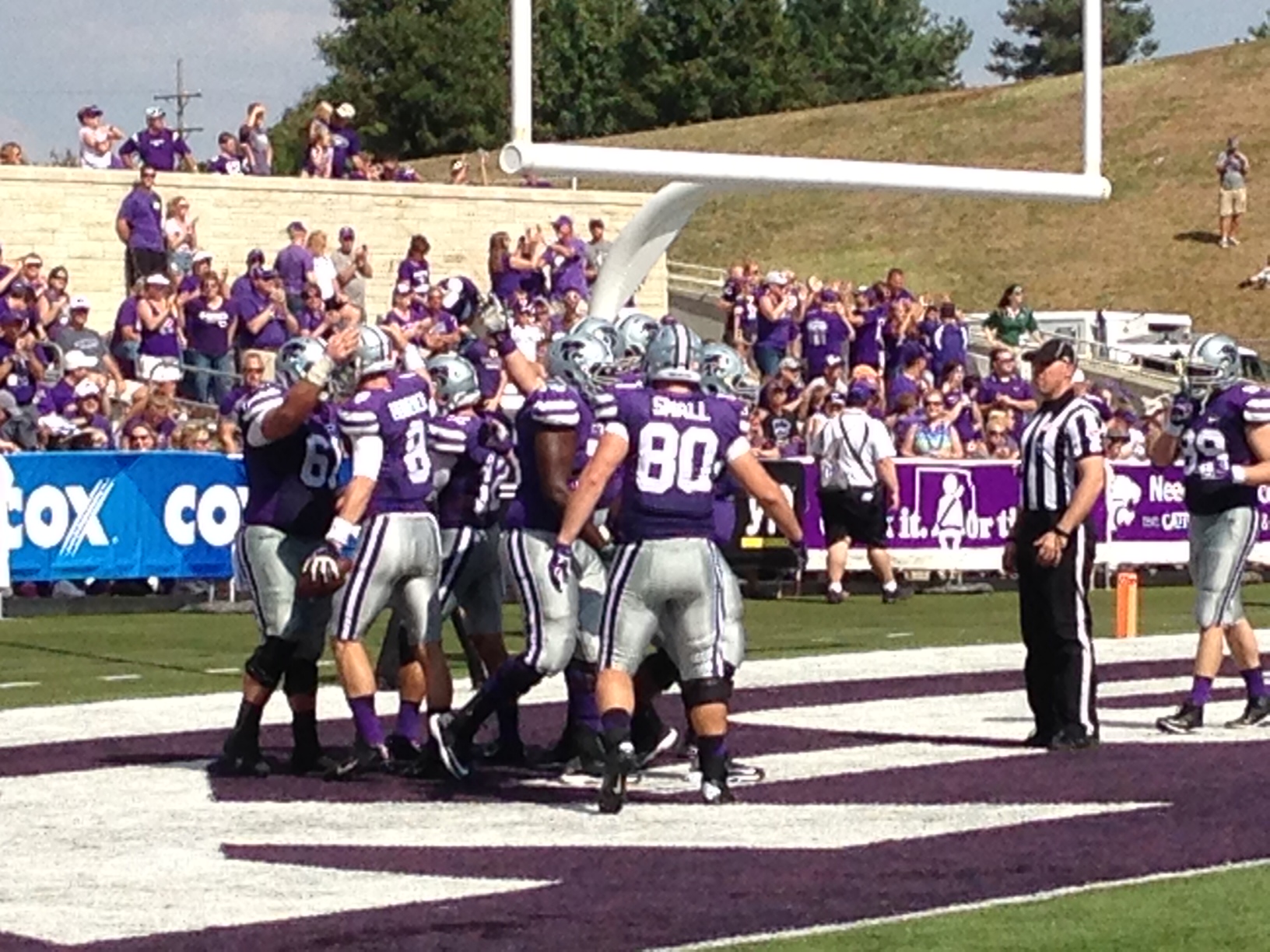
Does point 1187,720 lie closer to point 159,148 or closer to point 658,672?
point 658,672

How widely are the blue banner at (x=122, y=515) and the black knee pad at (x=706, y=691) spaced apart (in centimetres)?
993

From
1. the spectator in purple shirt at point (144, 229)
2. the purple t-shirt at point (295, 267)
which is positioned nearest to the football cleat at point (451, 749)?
the purple t-shirt at point (295, 267)

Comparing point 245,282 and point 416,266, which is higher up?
point 416,266

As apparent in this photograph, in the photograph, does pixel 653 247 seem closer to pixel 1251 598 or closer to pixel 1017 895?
pixel 1017 895

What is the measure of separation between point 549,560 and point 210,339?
42.5ft

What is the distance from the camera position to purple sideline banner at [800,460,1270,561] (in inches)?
896

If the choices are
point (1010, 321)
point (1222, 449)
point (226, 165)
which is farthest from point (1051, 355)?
point (1010, 321)

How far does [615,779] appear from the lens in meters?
9.80

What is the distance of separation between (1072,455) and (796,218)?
32.2 ft

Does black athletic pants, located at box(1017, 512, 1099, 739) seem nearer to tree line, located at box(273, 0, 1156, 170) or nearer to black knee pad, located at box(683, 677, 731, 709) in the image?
black knee pad, located at box(683, 677, 731, 709)

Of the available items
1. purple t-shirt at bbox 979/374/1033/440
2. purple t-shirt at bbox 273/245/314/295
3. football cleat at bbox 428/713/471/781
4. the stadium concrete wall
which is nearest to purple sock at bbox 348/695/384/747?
football cleat at bbox 428/713/471/781

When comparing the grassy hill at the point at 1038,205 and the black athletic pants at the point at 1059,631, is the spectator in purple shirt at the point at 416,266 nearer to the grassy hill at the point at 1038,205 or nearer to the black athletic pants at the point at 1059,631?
the grassy hill at the point at 1038,205

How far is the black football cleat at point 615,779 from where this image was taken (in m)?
9.78

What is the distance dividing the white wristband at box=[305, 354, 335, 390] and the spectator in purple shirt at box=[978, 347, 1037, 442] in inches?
597
